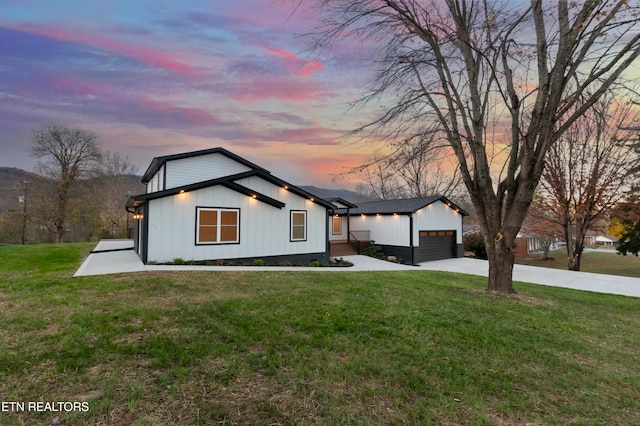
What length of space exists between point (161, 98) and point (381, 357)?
16.3 m

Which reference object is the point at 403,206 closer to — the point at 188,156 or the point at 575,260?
the point at 575,260

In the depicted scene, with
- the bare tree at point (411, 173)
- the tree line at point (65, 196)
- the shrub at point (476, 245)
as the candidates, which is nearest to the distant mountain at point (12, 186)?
the tree line at point (65, 196)

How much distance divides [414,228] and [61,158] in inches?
1101

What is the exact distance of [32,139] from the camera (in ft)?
77.5

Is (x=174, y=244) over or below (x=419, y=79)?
below

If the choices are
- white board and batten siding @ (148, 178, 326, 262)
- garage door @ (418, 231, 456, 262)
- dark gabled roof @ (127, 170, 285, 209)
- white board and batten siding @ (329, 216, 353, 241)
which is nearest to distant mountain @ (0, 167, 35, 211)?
dark gabled roof @ (127, 170, 285, 209)

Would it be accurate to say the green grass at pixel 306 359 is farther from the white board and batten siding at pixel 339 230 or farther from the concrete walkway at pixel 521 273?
the white board and batten siding at pixel 339 230

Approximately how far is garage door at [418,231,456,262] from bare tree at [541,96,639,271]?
587 cm

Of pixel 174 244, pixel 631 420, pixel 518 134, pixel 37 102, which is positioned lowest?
pixel 631 420

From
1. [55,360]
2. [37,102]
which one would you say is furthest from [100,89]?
[55,360]

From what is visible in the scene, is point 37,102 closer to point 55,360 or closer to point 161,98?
point 161,98

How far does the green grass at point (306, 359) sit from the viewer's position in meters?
2.39

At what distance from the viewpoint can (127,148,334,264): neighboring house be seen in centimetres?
1059

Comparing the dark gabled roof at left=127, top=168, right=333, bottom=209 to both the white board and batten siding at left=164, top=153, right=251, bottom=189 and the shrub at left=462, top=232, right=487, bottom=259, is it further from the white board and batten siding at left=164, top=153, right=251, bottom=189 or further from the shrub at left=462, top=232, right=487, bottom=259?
the shrub at left=462, top=232, right=487, bottom=259
